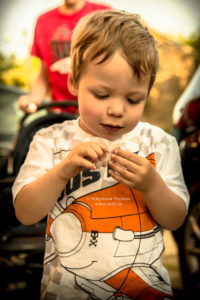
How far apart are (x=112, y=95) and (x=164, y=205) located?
280 mm

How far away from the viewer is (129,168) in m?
0.73

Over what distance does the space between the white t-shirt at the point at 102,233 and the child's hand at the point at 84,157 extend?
104mm

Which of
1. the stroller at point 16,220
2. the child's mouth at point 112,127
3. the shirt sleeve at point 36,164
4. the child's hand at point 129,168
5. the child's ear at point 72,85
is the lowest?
the stroller at point 16,220

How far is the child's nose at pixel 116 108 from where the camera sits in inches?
28.5

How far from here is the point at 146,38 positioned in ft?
2.53

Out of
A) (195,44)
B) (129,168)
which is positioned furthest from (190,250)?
(195,44)

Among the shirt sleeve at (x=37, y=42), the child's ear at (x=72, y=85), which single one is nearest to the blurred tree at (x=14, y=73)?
the shirt sleeve at (x=37, y=42)

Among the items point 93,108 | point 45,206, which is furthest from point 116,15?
point 45,206

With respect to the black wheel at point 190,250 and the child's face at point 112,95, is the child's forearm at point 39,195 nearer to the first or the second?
the child's face at point 112,95

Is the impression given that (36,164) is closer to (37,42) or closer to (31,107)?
(31,107)

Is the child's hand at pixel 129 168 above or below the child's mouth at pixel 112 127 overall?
below

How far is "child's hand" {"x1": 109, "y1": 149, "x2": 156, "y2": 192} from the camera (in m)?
0.72

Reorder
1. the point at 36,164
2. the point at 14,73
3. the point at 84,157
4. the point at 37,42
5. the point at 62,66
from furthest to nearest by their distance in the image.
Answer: the point at 14,73 < the point at 37,42 < the point at 62,66 < the point at 36,164 < the point at 84,157

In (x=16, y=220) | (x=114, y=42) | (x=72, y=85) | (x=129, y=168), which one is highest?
(x=114, y=42)
